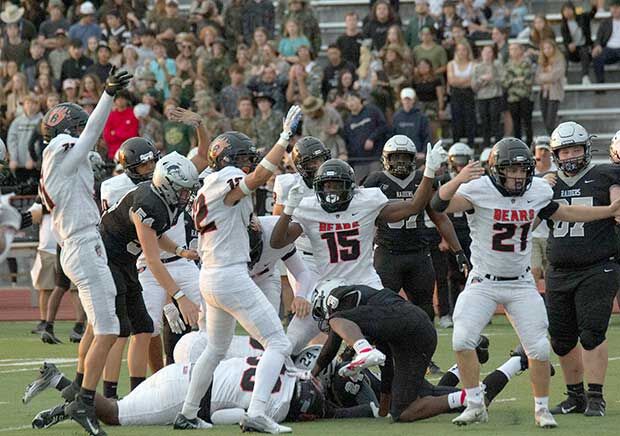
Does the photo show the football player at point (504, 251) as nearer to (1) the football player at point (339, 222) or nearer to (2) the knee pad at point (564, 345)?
(1) the football player at point (339, 222)

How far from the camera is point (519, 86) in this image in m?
18.0

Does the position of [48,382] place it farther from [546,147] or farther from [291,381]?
[546,147]

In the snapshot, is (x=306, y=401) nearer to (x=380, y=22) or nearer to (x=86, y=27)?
(x=380, y=22)

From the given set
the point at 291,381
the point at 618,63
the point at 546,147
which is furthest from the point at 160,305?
the point at 618,63

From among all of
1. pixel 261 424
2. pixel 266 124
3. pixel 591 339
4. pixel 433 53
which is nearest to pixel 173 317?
pixel 261 424

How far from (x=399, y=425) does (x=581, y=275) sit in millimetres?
1522

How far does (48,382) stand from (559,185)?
343 cm

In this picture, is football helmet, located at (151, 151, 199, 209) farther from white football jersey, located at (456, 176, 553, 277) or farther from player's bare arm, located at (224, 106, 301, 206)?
white football jersey, located at (456, 176, 553, 277)

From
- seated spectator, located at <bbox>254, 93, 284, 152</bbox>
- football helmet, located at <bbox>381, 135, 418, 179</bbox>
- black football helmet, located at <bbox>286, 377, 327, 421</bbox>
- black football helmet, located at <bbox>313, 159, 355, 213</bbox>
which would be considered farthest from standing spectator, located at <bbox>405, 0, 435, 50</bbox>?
black football helmet, located at <bbox>286, 377, 327, 421</bbox>

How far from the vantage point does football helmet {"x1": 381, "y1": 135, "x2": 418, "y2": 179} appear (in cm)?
1111

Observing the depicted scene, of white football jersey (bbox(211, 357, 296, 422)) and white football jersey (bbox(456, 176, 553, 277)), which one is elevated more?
white football jersey (bbox(456, 176, 553, 277))

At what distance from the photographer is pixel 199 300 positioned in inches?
394

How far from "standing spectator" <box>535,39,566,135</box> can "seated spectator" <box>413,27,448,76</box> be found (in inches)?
48.1

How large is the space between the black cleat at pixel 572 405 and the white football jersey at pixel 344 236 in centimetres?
139
